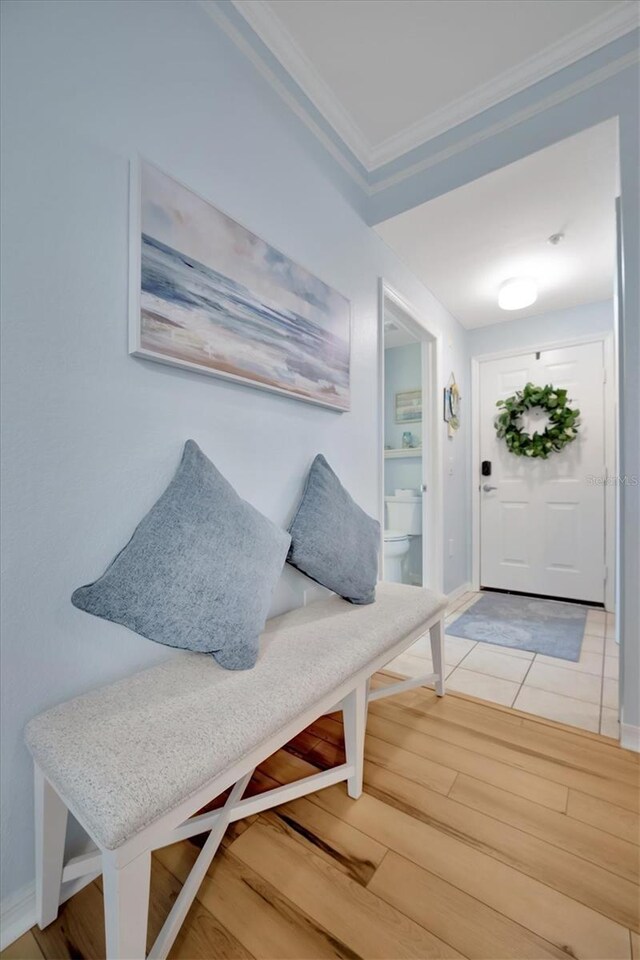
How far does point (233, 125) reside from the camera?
51.3 inches

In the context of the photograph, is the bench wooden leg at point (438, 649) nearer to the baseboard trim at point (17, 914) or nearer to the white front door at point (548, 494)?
the baseboard trim at point (17, 914)

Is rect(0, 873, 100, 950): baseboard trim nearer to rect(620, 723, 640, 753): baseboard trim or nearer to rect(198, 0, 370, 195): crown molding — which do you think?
rect(620, 723, 640, 753): baseboard trim

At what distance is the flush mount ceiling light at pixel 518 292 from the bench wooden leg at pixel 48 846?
10.4ft

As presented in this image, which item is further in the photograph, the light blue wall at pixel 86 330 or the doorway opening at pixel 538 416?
the doorway opening at pixel 538 416

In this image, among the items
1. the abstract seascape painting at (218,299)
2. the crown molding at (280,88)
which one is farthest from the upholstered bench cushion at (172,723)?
the crown molding at (280,88)

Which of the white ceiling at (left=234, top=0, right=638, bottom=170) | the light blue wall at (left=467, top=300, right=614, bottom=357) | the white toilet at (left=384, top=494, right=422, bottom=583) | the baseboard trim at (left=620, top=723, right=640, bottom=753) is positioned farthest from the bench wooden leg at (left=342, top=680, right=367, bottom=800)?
the light blue wall at (left=467, top=300, right=614, bottom=357)

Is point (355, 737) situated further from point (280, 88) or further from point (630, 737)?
point (280, 88)

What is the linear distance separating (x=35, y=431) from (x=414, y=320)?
2.32m

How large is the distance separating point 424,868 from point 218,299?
1.64 m

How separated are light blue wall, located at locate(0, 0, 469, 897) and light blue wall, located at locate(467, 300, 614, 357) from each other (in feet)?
8.68

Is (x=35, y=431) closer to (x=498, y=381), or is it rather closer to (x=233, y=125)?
(x=233, y=125)

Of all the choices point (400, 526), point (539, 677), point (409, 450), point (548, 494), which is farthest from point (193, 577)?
point (548, 494)

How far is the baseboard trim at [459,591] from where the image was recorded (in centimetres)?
300

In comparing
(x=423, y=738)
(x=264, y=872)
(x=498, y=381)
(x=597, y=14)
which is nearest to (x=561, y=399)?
(x=498, y=381)
